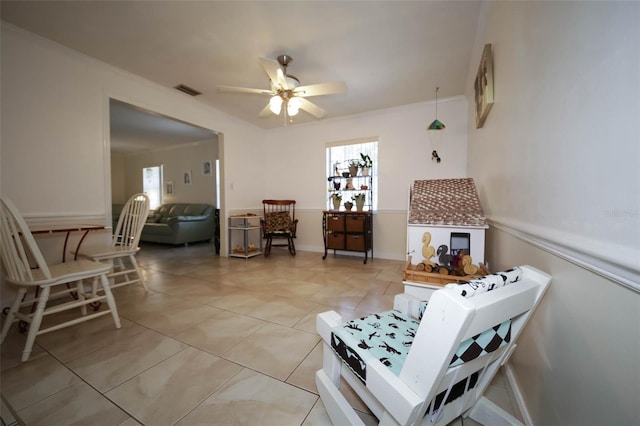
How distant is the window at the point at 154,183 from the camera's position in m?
6.68

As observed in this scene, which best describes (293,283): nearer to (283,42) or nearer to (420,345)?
(420,345)

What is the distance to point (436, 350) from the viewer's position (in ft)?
1.56

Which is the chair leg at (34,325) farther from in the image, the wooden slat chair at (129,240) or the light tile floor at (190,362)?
the wooden slat chair at (129,240)

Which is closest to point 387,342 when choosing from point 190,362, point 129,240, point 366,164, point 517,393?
point 517,393

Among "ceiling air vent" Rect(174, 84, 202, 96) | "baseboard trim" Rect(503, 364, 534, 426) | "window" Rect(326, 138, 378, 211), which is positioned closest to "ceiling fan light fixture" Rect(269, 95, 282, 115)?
"ceiling air vent" Rect(174, 84, 202, 96)

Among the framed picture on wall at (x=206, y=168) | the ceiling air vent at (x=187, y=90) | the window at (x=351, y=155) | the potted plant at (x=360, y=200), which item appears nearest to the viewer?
the ceiling air vent at (x=187, y=90)

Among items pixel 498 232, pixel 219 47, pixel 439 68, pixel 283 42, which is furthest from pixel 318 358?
pixel 439 68

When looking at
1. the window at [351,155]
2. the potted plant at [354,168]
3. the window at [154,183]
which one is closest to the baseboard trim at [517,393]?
the window at [351,155]

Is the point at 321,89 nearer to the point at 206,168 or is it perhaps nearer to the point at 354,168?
the point at 354,168

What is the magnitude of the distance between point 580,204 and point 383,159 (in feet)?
10.9

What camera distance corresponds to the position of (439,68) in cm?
264

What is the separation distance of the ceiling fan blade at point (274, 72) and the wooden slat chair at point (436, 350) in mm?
2058

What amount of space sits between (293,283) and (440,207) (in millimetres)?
1713

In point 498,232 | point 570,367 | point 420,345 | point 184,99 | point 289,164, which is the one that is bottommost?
point 570,367
